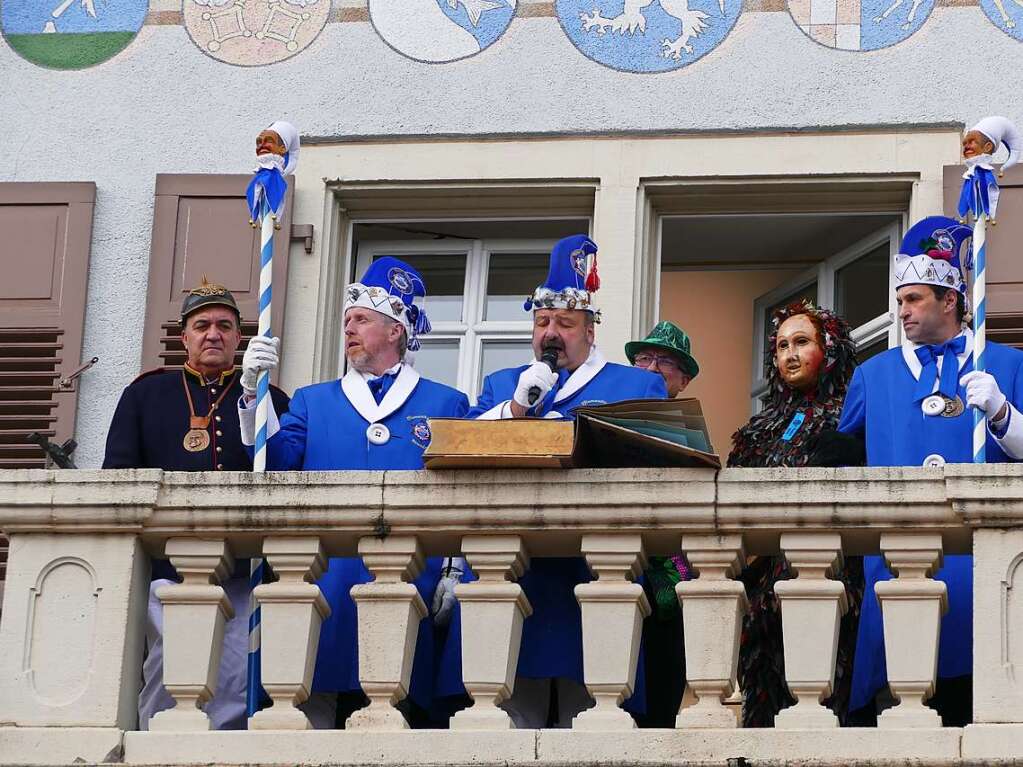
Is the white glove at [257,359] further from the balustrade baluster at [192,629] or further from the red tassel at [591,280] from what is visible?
the red tassel at [591,280]

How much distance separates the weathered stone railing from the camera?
7.00 meters

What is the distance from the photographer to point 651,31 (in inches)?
400

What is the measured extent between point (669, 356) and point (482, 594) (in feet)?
6.43

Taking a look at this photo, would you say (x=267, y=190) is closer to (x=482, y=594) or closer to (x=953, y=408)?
(x=482, y=594)

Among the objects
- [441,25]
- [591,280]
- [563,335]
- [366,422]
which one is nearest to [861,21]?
[441,25]

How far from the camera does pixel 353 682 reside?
25.0 feet

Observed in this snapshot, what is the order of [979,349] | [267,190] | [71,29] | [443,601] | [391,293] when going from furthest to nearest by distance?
[71,29]
[391,293]
[267,190]
[443,601]
[979,349]

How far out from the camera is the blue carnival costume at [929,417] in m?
7.41

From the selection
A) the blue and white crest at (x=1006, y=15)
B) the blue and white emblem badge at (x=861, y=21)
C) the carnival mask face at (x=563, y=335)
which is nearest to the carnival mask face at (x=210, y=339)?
the carnival mask face at (x=563, y=335)

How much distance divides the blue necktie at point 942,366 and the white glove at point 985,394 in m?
0.44

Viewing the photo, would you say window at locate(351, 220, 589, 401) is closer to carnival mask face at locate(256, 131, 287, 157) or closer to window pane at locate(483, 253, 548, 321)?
A: window pane at locate(483, 253, 548, 321)

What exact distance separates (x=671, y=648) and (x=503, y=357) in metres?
2.32

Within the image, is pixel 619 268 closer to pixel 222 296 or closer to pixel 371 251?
pixel 371 251

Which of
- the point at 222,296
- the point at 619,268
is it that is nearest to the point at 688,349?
the point at 619,268
